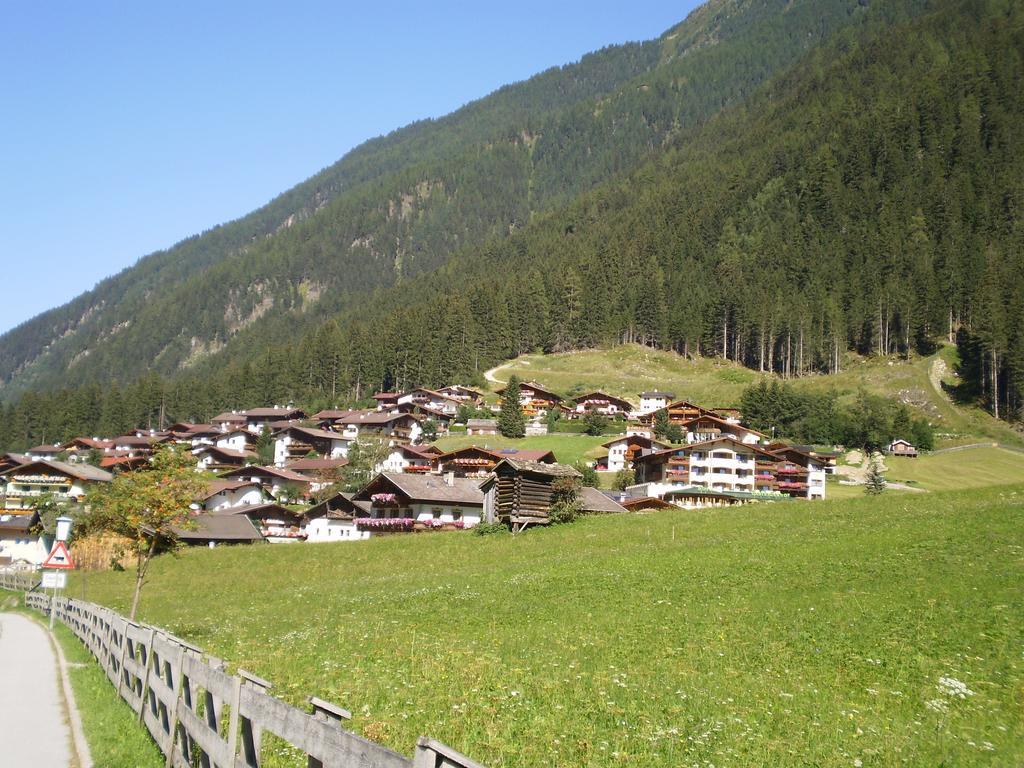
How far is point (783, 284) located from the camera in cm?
19075

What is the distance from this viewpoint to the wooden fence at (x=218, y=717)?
19.1 ft

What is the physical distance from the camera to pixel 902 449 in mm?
108312

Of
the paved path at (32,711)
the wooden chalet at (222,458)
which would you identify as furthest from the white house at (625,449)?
the paved path at (32,711)

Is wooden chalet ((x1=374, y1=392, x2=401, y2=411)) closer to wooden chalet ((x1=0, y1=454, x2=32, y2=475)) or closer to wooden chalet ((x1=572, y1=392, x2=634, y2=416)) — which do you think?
wooden chalet ((x1=572, y1=392, x2=634, y2=416))

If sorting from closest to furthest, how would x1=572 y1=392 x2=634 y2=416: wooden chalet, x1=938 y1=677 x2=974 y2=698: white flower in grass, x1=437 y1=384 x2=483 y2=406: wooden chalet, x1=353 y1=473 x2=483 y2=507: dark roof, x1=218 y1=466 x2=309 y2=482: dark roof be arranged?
x1=938 y1=677 x2=974 y2=698: white flower in grass
x1=353 y1=473 x2=483 y2=507: dark roof
x1=218 y1=466 x2=309 y2=482: dark roof
x1=572 y1=392 x2=634 y2=416: wooden chalet
x1=437 y1=384 x2=483 y2=406: wooden chalet

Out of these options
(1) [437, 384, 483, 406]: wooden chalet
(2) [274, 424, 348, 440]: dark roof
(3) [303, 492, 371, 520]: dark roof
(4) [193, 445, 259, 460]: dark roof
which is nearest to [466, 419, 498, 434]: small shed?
(1) [437, 384, 483, 406]: wooden chalet

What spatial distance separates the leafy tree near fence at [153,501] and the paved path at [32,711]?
626cm

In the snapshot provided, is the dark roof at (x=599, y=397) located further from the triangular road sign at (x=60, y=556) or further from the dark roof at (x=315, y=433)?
the triangular road sign at (x=60, y=556)

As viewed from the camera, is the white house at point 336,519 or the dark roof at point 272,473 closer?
the white house at point 336,519

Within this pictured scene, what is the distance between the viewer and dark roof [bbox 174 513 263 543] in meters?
67.1

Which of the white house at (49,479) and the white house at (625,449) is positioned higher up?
the white house at (625,449)

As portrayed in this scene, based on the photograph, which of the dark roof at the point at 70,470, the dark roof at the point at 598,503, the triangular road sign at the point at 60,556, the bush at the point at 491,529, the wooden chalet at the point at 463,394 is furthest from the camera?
the wooden chalet at the point at 463,394

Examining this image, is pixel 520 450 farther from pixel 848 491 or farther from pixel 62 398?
pixel 62 398

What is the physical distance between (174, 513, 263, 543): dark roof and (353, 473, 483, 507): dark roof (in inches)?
393
